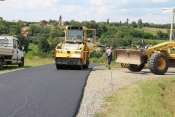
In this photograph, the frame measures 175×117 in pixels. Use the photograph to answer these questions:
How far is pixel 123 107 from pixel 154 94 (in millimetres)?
2894

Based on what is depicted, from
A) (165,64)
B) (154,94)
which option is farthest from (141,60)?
(154,94)

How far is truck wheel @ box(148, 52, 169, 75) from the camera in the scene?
58.3 feet

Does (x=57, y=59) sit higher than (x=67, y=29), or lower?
lower

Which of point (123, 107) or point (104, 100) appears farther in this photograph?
point (104, 100)

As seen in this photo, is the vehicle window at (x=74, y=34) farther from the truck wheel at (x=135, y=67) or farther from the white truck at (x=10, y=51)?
the truck wheel at (x=135, y=67)

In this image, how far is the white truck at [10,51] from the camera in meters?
20.9

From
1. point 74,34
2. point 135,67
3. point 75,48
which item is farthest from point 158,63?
point 74,34

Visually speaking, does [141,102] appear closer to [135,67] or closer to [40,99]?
[40,99]

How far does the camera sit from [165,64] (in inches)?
721

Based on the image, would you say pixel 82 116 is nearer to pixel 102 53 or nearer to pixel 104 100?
pixel 104 100

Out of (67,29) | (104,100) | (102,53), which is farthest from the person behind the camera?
(102,53)

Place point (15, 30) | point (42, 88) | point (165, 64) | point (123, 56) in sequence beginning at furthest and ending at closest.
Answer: point (15, 30) → point (123, 56) → point (165, 64) → point (42, 88)

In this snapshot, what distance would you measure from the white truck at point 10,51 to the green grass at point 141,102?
1054cm

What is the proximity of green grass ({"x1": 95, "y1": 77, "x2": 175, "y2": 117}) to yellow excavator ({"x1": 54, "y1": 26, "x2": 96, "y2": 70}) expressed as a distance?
23.8 ft
